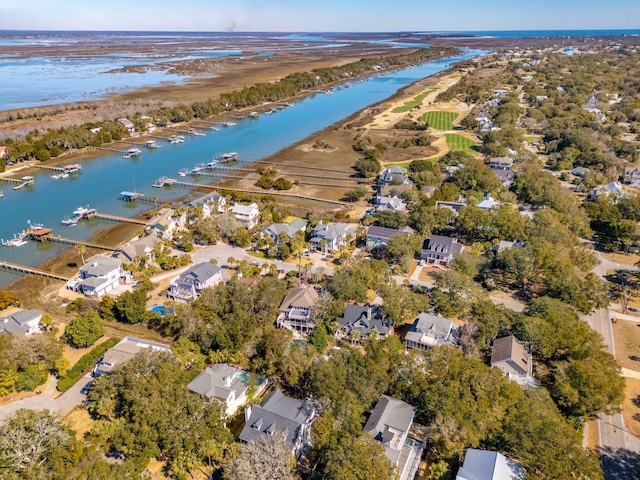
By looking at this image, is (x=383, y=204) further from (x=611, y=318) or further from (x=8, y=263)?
(x=8, y=263)

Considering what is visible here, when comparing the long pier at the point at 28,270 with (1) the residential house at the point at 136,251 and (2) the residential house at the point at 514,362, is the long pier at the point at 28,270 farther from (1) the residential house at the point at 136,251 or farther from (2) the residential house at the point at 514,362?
(2) the residential house at the point at 514,362

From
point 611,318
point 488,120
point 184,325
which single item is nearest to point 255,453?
point 184,325

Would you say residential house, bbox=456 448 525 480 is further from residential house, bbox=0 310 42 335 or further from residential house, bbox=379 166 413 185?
residential house, bbox=379 166 413 185

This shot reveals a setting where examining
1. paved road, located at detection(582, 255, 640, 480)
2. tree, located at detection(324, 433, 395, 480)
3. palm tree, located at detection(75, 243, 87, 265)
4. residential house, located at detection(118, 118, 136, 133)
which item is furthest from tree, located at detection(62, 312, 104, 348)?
residential house, located at detection(118, 118, 136, 133)

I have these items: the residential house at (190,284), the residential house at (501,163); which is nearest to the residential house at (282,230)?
the residential house at (190,284)

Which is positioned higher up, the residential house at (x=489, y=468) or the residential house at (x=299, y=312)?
the residential house at (x=489, y=468)

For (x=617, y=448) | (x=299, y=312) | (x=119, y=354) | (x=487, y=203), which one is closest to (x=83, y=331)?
(x=119, y=354)
